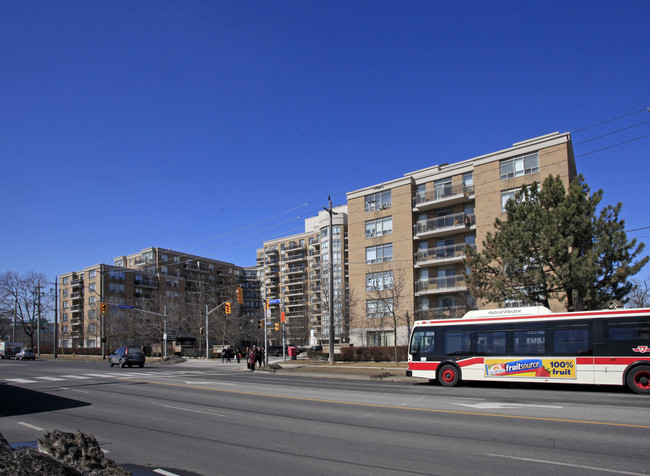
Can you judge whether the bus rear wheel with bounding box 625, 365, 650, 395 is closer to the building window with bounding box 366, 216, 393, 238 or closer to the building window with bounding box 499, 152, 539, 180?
the building window with bounding box 499, 152, 539, 180

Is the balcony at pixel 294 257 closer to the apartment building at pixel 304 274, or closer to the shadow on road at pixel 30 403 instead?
the apartment building at pixel 304 274

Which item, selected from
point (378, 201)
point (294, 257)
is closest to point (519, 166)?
point (378, 201)

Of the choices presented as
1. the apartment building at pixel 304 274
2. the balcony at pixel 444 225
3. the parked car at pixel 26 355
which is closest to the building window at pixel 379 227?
the balcony at pixel 444 225

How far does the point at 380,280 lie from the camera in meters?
49.8

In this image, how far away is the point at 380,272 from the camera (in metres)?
50.1

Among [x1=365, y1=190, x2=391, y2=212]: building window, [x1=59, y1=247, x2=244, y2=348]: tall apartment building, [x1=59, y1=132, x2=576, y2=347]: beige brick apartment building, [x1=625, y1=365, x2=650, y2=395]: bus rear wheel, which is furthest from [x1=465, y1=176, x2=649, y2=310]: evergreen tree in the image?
[x1=59, y1=247, x2=244, y2=348]: tall apartment building

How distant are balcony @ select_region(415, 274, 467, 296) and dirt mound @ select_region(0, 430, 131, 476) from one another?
4103 centimetres

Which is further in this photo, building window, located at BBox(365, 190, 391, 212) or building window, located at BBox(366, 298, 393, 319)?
building window, located at BBox(365, 190, 391, 212)

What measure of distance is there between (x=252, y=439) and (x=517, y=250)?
20313 millimetres

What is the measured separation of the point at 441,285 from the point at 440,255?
286cm

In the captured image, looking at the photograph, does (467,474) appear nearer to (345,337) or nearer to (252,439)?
(252,439)

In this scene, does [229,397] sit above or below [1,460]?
below

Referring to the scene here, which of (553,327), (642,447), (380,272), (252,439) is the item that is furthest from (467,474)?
(380,272)

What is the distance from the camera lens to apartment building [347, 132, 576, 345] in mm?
42906
